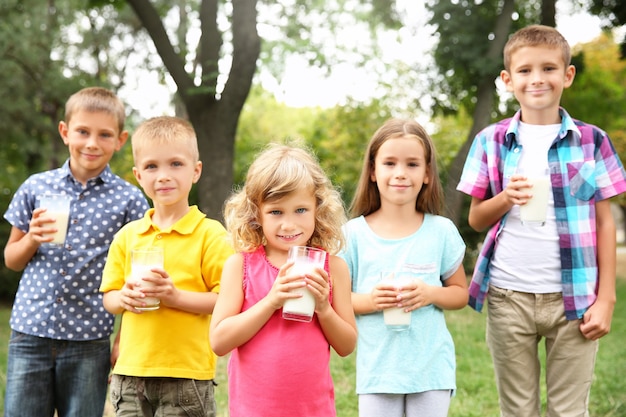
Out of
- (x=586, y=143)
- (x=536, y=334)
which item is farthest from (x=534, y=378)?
(x=586, y=143)

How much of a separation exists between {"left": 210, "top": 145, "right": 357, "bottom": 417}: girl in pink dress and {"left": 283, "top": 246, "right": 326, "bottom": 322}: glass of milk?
3cm

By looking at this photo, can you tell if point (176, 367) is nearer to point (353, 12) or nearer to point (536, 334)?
point (536, 334)

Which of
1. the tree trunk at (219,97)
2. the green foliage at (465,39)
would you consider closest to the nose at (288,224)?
the tree trunk at (219,97)

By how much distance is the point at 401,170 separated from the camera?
3283 mm

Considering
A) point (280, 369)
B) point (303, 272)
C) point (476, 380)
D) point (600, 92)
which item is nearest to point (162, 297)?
point (280, 369)

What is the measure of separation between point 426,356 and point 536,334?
0.68 metres

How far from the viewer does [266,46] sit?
16.6m

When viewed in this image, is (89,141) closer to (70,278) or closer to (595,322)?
(70,278)

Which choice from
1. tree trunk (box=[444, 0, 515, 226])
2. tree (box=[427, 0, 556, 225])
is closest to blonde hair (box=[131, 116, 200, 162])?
tree (box=[427, 0, 556, 225])

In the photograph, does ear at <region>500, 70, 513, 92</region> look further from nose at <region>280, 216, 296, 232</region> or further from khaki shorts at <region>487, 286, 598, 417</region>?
nose at <region>280, 216, 296, 232</region>

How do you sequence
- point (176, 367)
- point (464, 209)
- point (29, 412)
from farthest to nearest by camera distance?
point (464, 209) < point (29, 412) < point (176, 367)

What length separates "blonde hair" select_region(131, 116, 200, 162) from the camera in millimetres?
3174

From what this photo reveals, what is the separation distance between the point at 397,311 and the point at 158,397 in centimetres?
115

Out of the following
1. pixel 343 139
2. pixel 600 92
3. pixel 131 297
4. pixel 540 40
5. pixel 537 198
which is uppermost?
pixel 600 92
